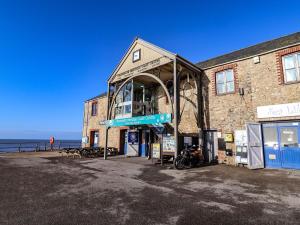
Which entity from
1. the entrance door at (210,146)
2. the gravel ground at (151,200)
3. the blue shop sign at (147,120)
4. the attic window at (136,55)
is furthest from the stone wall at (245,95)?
the attic window at (136,55)

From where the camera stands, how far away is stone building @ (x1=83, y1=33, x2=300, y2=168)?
9625 millimetres

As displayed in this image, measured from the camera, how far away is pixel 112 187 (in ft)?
21.4

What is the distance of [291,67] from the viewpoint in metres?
9.60

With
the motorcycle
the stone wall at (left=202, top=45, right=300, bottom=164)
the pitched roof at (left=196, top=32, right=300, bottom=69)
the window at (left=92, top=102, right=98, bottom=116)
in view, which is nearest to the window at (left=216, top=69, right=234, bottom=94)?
the stone wall at (left=202, top=45, right=300, bottom=164)

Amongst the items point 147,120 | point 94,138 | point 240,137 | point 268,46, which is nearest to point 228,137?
point 240,137

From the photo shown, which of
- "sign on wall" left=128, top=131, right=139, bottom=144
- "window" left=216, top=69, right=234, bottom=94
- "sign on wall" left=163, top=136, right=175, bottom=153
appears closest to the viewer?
"sign on wall" left=163, top=136, right=175, bottom=153

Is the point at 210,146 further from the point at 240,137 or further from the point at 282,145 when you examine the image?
the point at 282,145

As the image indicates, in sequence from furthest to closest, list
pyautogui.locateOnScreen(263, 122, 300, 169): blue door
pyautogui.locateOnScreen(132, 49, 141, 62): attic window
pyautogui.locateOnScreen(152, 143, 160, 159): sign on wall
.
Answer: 1. pyautogui.locateOnScreen(132, 49, 141, 62): attic window
2. pyautogui.locateOnScreen(152, 143, 160, 159): sign on wall
3. pyautogui.locateOnScreen(263, 122, 300, 169): blue door

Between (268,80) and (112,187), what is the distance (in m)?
9.32

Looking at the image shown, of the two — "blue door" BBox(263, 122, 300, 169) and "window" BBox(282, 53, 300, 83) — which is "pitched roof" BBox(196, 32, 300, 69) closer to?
"window" BBox(282, 53, 300, 83)

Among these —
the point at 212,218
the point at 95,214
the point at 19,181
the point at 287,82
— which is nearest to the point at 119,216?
the point at 95,214

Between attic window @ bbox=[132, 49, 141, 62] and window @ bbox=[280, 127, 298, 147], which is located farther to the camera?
attic window @ bbox=[132, 49, 141, 62]

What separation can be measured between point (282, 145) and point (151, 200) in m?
7.96

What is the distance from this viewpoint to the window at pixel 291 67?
30.9 ft
